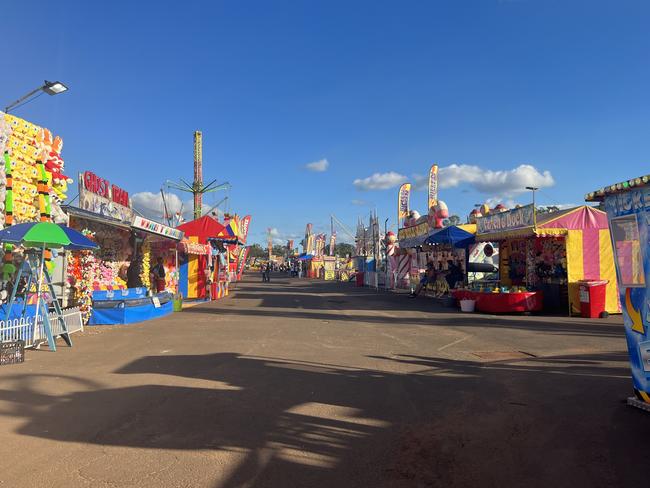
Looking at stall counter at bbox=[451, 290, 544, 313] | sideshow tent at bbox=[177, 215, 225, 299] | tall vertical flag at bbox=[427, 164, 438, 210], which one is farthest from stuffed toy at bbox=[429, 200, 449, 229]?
sideshow tent at bbox=[177, 215, 225, 299]

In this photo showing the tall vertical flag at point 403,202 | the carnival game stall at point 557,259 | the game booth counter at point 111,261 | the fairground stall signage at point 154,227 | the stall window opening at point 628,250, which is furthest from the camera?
the tall vertical flag at point 403,202

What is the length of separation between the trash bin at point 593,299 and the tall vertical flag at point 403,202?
17.6 m

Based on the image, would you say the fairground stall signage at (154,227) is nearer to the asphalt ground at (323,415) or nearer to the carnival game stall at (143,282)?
the carnival game stall at (143,282)

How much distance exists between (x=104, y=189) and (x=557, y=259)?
53.7 ft

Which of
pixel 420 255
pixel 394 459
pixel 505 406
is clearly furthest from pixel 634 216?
pixel 420 255

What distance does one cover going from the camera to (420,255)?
31203 millimetres

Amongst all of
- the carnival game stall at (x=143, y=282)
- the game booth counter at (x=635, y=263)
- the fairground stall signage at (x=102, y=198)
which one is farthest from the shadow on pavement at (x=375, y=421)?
the fairground stall signage at (x=102, y=198)

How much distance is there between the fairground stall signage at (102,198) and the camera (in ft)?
44.4

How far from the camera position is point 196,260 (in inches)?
996

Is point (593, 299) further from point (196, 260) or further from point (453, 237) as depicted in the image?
point (196, 260)

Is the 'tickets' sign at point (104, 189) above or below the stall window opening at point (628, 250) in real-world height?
above

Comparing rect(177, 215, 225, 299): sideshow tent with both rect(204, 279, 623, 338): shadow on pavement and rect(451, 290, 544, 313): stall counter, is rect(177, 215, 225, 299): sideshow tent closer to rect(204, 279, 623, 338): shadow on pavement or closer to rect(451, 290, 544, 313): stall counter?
rect(204, 279, 623, 338): shadow on pavement

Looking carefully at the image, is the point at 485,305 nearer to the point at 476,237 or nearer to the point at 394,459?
the point at 476,237

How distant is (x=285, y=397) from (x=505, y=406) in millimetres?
2855
